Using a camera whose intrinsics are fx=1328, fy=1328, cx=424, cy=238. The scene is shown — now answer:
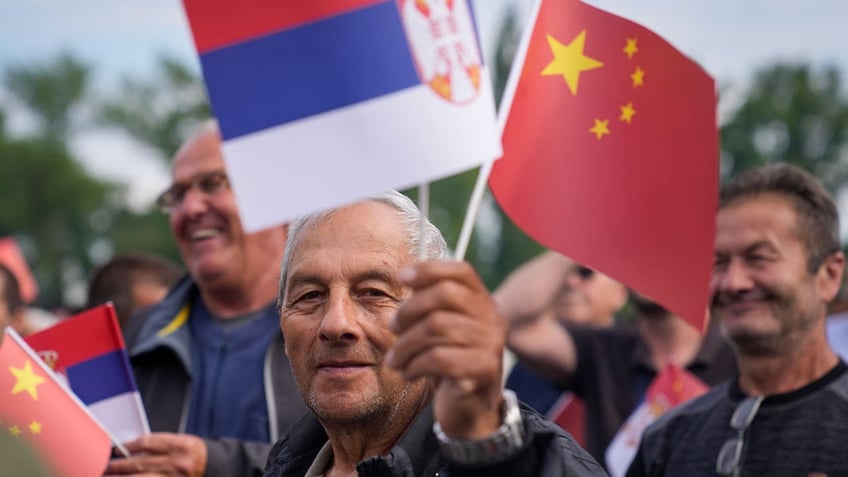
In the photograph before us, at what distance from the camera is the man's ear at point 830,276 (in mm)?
4344

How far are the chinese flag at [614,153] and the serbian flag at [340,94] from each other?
0.42 metres

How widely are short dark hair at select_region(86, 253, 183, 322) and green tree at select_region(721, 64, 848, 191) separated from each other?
53969 mm

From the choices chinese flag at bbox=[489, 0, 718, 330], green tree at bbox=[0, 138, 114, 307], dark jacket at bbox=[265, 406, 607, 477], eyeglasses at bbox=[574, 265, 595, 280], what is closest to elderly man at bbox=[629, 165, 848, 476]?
chinese flag at bbox=[489, 0, 718, 330]

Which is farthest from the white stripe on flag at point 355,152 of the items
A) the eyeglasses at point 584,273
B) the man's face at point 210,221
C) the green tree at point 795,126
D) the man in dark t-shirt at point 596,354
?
the green tree at point 795,126

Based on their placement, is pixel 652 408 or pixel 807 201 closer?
pixel 807 201

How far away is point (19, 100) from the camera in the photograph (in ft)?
214

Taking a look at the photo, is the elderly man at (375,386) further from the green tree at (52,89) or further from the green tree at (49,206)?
the green tree at (52,89)

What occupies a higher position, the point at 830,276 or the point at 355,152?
the point at 355,152

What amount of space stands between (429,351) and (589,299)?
6370 mm

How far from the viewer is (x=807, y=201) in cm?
439

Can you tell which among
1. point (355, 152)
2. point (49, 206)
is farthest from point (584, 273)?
point (49, 206)

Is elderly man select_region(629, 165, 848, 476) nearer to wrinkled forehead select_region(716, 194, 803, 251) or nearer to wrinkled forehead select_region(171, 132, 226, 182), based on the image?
wrinkled forehead select_region(716, 194, 803, 251)

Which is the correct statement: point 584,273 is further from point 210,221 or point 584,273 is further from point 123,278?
point 210,221

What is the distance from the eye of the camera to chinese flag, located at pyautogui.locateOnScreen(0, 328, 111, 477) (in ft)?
11.8
